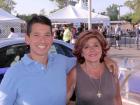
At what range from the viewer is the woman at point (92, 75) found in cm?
291

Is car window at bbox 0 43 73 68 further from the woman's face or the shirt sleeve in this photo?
the shirt sleeve

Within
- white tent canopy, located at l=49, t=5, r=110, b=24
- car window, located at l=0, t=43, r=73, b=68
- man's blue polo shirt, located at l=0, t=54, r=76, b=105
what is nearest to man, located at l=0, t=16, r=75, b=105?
man's blue polo shirt, located at l=0, t=54, r=76, b=105

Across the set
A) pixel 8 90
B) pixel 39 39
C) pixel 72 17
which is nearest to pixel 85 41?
pixel 39 39

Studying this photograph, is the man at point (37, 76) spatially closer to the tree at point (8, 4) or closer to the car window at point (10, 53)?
the car window at point (10, 53)

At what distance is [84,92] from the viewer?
292 centimetres

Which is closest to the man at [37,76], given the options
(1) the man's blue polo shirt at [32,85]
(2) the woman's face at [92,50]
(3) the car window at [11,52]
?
(1) the man's blue polo shirt at [32,85]

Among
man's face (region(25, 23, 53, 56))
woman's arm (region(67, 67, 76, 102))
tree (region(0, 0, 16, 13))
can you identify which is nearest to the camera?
man's face (region(25, 23, 53, 56))

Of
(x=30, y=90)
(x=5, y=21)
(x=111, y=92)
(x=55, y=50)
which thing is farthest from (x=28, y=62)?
(x=5, y=21)

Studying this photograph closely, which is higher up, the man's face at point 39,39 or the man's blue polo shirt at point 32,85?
the man's face at point 39,39

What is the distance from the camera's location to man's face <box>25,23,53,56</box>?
8.45 feet

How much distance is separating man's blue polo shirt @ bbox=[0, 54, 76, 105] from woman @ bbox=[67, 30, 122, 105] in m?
0.32

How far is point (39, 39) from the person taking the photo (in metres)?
2.58

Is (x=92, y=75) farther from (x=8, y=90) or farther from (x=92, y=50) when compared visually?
(x=8, y=90)

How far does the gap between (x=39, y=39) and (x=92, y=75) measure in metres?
0.60
